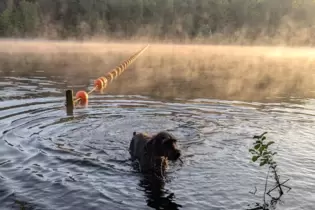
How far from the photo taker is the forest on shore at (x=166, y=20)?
3098 inches

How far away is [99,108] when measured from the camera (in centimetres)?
1586

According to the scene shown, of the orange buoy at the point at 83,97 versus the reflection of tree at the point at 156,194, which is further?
the orange buoy at the point at 83,97

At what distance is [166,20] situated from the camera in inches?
3499

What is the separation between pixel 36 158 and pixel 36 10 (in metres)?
82.7

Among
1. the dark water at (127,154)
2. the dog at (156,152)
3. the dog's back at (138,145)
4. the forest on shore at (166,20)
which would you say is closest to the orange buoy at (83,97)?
the dark water at (127,154)

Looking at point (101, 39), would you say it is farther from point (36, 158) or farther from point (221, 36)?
point (36, 158)

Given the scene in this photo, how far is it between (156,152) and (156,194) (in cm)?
112

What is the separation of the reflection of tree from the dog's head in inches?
23.1

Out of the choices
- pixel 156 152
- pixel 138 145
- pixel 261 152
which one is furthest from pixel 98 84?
pixel 261 152

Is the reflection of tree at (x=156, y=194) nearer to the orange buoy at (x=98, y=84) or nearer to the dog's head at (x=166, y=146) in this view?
the dog's head at (x=166, y=146)

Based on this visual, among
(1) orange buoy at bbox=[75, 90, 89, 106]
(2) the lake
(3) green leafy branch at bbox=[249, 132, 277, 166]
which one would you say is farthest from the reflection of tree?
(1) orange buoy at bbox=[75, 90, 89, 106]

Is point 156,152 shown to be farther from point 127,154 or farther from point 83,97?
point 83,97

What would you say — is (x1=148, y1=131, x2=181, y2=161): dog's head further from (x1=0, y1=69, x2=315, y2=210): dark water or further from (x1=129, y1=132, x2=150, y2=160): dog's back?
(x1=129, y1=132, x2=150, y2=160): dog's back

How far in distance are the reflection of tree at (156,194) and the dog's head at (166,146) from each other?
59 centimetres
